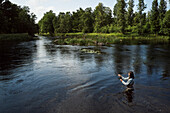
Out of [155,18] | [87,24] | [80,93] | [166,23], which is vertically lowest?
[80,93]

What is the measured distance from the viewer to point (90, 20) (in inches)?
4523

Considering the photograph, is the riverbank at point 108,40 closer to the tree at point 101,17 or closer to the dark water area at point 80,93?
the tree at point 101,17

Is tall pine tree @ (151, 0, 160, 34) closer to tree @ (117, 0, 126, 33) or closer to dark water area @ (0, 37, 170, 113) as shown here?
tree @ (117, 0, 126, 33)

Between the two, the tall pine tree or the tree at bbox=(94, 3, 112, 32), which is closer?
the tall pine tree

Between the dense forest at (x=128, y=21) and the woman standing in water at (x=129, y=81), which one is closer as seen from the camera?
the woman standing in water at (x=129, y=81)

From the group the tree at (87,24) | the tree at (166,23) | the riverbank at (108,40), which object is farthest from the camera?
the tree at (87,24)

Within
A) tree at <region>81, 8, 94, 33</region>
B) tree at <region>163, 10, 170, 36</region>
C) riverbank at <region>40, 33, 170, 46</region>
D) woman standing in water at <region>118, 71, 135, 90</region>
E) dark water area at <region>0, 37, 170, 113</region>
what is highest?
tree at <region>81, 8, 94, 33</region>

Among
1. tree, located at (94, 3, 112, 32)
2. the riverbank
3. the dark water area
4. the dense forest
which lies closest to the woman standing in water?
the dark water area

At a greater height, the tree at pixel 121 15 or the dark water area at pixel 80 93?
the tree at pixel 121 15

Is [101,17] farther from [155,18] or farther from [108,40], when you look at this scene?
[108,40]

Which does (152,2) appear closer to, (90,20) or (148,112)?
(90,20)

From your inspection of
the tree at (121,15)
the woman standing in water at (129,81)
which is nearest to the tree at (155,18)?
the tree at (121,15)

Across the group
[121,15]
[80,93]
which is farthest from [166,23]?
[80,93]

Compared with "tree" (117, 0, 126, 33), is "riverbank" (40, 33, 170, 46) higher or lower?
lower
